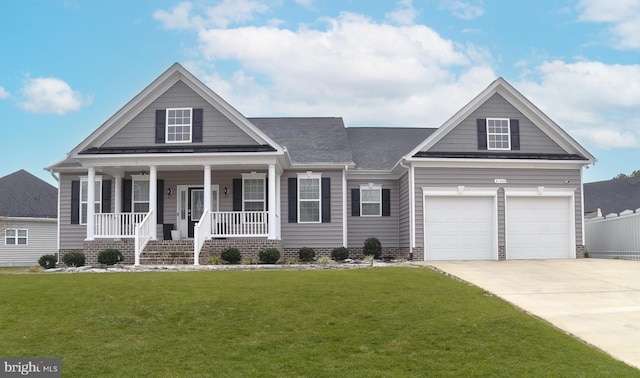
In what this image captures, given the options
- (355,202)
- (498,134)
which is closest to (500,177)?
(498,134)

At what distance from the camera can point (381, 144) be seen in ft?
96.7

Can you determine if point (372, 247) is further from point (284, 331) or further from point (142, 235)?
point (284, 331)

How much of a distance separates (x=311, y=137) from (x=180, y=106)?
6284 mm

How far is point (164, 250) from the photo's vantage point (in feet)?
73.3

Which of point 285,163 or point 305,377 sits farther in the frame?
point 285,163

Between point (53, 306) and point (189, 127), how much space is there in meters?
11.7

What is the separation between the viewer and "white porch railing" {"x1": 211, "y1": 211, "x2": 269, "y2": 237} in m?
23.6

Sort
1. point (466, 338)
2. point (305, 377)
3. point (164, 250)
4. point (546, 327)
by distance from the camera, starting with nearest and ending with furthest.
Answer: point (305, 377), point (466, 338), point (546, 327), point (164, 250)

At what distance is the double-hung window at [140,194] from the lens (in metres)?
25.5

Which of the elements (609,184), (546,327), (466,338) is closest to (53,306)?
(466,338)

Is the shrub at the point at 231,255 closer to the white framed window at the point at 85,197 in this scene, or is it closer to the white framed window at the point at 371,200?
the white framed window at the point at 371,200

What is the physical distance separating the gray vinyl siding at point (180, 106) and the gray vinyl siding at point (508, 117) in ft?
24.4

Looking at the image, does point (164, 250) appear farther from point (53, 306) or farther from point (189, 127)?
point (53, 306)

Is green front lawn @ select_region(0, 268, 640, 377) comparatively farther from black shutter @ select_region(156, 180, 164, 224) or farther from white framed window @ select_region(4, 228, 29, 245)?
white framed window @ select_region(4, 228, 29, 245)
